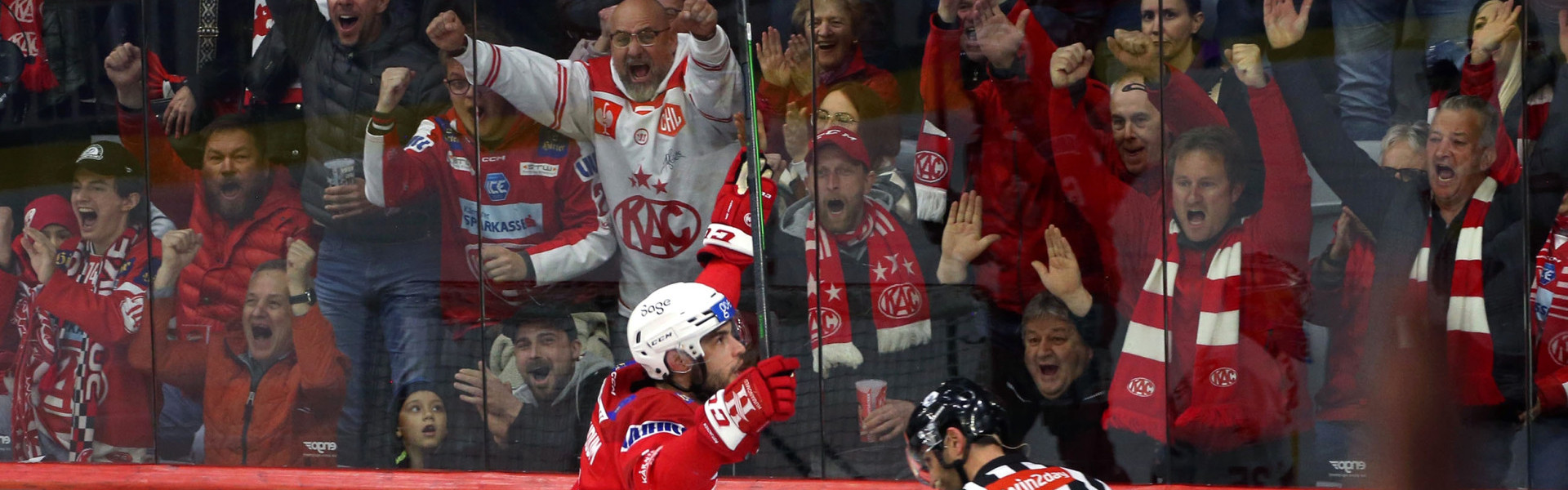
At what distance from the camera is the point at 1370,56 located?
5.53 meters

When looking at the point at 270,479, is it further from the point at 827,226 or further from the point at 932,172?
the point at 932,172

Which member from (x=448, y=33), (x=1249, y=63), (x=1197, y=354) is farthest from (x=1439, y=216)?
(x=448, y=33)

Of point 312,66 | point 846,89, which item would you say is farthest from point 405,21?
point 846,89

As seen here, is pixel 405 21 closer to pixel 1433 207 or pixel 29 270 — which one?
pixel 29 270

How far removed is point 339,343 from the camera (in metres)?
6.66

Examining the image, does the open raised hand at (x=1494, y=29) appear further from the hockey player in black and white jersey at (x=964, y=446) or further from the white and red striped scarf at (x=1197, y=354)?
the hockey player in black and white jersey at (x=964, y=446)

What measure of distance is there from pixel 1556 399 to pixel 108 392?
262 inches

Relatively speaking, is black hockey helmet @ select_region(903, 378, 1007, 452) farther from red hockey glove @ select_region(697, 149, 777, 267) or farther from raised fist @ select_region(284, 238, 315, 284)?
raised fist @ select_region(284, 238, 315, 284)

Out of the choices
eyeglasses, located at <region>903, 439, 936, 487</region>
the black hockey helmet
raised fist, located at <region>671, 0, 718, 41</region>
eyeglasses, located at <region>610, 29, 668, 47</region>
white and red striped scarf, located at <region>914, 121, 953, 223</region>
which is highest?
raised fist, located at <region>671, 0, 718, 41</region>

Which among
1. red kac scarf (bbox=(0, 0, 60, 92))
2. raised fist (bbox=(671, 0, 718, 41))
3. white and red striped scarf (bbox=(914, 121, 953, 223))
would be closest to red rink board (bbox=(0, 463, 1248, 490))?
white and red striped scarf (bbox=(914, 121, 953, 223))

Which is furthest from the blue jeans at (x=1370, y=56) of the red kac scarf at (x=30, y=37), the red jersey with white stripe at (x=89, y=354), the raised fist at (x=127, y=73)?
the red kac scarf at (x=30, y=37)

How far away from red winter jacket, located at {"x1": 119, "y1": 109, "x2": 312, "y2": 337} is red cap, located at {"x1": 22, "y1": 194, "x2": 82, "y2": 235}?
501 mm

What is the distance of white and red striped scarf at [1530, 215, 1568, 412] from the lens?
5.38 m

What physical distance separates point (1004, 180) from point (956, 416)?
2.86 metres
